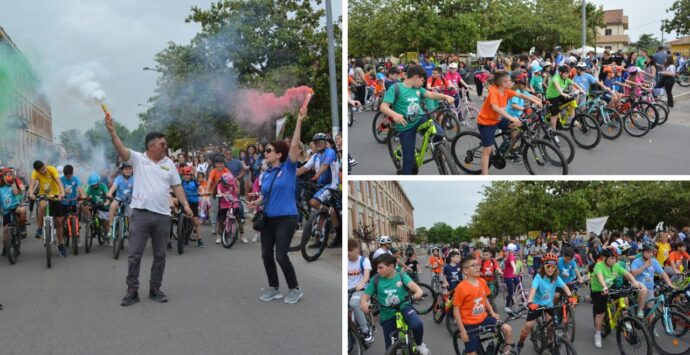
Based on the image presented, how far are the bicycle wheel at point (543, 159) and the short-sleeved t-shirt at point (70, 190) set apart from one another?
7.76 metres

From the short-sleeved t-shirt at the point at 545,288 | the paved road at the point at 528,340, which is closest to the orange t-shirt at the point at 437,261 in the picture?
the paved road at the point at 528,340

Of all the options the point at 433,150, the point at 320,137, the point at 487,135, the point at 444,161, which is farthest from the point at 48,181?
the point at 487,135

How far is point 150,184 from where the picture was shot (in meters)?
6.94

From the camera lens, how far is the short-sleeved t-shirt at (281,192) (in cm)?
675

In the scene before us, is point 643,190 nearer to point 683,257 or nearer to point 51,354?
point 683,257

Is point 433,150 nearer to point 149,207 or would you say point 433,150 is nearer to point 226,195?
point 149,207

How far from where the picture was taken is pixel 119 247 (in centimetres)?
1027

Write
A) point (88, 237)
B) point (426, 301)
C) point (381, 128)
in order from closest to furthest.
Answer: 1. point (426, 301)
2. point (88, 237)
3. point (381, 128)

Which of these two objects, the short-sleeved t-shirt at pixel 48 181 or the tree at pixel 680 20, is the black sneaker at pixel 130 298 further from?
the tree at pixel 680 20

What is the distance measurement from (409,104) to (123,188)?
6.02m

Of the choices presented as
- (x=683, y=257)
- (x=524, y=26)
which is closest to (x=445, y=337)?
(x=683, y=257)

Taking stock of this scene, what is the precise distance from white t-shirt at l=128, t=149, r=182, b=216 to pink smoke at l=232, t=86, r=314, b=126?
53.6 ft

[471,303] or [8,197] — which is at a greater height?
[8,197]

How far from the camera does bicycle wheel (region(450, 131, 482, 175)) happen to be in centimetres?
836
